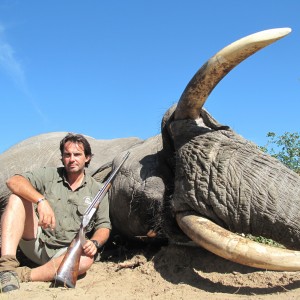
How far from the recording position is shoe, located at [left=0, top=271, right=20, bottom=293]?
4023 mm

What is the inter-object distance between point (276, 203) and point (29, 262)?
2933 mm

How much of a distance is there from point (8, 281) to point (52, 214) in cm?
67

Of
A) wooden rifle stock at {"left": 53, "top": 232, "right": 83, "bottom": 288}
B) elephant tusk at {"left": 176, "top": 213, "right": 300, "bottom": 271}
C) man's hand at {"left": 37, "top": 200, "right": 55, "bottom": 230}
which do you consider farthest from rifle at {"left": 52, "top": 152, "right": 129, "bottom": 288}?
elephant tusk at {"left": 176, "top": 213, "right": 300, "bottom": 271}

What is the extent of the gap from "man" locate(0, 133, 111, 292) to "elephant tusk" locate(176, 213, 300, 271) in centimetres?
104

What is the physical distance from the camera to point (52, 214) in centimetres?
444

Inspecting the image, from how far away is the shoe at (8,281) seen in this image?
402cm

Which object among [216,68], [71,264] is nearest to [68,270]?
[71,264]

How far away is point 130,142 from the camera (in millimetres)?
7082

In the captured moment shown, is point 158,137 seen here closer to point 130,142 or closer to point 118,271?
point 130,142

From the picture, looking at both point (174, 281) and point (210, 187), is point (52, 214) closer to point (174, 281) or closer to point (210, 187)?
point (174, 281)

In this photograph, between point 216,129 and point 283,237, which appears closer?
point 283,237

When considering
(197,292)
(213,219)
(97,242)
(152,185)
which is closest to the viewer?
(197,292)

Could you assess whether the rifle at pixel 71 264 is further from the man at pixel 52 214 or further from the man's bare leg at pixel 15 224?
the man's bare leg at pixel 15 224

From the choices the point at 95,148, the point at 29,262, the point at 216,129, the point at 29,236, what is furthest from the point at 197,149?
the point at 95,148
